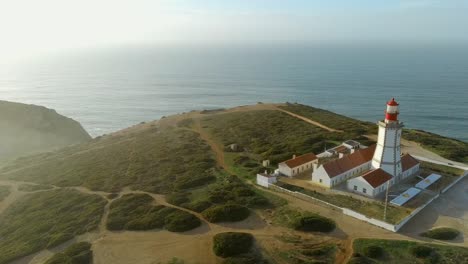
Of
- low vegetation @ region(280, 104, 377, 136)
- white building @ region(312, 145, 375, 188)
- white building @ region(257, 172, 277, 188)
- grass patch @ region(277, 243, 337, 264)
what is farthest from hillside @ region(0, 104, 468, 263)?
white building @ region(312, 145, 375, 188)

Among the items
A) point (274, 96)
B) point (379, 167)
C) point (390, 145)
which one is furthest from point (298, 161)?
point (274, 96)

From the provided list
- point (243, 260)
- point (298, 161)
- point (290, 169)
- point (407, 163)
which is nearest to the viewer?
point (243, 260)

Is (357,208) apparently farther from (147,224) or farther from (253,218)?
(147,224)

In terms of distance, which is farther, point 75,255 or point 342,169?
point 342,169

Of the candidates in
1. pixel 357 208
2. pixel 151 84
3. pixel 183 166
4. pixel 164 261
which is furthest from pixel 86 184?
pixel 151 84

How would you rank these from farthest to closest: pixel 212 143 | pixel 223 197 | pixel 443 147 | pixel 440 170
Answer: pixel 212 143 → pixel 443 147 → pixel 440 170 → pixel 223 197

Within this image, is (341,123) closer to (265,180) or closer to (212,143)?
(212,143)
